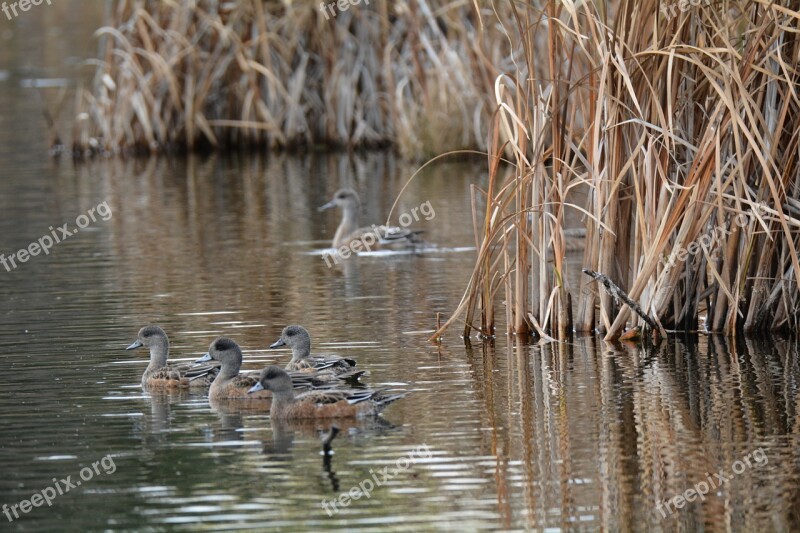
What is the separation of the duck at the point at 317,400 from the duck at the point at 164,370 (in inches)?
40.6

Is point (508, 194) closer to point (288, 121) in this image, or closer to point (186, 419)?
point (186, 419)

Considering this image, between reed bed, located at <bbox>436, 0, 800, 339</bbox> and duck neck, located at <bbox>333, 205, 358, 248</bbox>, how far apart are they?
5963mm

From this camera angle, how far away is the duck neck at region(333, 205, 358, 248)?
16.8 metres

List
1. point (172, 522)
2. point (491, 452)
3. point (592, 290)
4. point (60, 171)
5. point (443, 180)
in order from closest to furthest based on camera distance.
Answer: point (172, 522) < point (491, 452) < point (592, 290) < point (443, 180) < point (60, 171)

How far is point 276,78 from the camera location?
85.6 ft

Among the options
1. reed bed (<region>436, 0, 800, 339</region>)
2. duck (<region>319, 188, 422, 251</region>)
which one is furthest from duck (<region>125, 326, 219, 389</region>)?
duck (<region>319, 188, 422, 251</region>)

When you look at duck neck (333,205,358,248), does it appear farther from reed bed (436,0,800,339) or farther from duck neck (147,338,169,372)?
duck neck (147,338,169,372)

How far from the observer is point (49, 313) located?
1280 cm

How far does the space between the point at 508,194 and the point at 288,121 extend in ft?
55.3

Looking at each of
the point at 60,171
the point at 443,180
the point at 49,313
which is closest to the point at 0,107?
the point at 60,171

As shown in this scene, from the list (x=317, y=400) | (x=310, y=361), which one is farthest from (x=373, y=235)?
(x=317, y=400)

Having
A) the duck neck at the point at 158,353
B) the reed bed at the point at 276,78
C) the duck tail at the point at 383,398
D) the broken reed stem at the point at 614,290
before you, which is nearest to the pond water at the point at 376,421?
the duck tail at the point at 383,398

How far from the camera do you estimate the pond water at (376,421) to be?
7062mm

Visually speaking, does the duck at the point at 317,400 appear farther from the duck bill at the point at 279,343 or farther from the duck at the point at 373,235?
the duck at the point at 373,235
